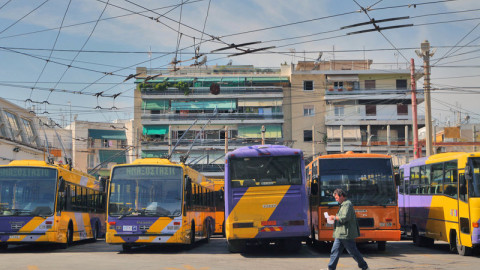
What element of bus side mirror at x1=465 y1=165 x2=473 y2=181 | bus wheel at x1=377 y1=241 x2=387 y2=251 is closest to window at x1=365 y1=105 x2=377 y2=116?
bus wheel at x1=377 y1=241 x2=387 y2=251

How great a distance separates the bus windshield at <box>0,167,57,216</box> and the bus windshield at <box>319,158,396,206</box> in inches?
344

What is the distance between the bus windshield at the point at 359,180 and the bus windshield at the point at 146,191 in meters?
4.56

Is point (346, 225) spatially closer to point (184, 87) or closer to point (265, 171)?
point (265, 171)

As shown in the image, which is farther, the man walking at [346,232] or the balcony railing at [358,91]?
the balcony railing at [358,91]

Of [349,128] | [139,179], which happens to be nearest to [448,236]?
[139,179]

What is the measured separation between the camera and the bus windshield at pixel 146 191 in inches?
730

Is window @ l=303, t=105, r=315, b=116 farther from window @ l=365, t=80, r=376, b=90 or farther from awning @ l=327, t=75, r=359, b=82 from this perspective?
window @ l=365, t=80, r=376, b=90

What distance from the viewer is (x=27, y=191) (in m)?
19.3

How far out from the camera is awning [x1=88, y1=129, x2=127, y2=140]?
76250 millimetres

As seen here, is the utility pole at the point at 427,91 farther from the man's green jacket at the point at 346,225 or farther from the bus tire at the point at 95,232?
the man's green jacket at the point at 346,225

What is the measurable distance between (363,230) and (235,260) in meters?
3.87

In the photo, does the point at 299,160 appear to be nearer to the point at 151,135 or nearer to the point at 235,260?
the point at 235,260

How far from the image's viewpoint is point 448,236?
17.4 metres

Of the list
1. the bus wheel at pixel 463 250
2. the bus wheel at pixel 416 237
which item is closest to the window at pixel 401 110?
the bus wheel at pixel 416 237
